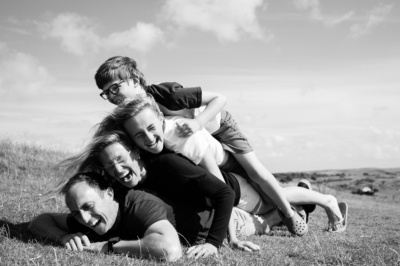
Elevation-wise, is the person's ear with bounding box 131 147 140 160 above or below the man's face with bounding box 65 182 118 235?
above

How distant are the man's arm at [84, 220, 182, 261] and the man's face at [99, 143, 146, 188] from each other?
25.5 inches

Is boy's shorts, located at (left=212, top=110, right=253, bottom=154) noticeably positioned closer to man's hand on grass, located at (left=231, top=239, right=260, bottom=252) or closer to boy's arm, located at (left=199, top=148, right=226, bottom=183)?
boy's arm, located at (left=199, top=148, right=226, bottom=183)

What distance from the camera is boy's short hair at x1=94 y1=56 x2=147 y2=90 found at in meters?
5.52

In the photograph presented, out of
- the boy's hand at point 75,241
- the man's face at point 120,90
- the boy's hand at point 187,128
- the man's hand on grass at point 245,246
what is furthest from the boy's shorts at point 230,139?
the boy's hand at point 75,241

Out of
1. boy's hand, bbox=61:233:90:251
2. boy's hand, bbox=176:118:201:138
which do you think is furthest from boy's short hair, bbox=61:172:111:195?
boy's hand, bbox=176:118:201:138

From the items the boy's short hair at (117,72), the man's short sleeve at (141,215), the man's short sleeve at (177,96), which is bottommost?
the man's short sleeve at (141,215)

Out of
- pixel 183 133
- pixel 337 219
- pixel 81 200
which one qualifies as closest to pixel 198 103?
pixel 183 133

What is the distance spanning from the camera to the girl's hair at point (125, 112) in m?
4.66

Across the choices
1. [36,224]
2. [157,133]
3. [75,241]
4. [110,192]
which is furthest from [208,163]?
[36,224]

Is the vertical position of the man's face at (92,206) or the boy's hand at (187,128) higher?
the boy's hand at (187,128)

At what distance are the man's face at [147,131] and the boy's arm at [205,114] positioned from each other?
0.98 feet

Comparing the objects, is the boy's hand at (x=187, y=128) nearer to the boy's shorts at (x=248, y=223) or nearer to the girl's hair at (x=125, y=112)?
the girl's hair at (x=125, y=112)

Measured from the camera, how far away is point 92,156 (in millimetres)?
4793

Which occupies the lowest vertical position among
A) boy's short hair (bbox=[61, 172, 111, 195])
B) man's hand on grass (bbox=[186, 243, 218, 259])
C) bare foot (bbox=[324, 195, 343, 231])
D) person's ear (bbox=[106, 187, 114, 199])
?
bare foot (bbox=[324, 195, 343, 231])
